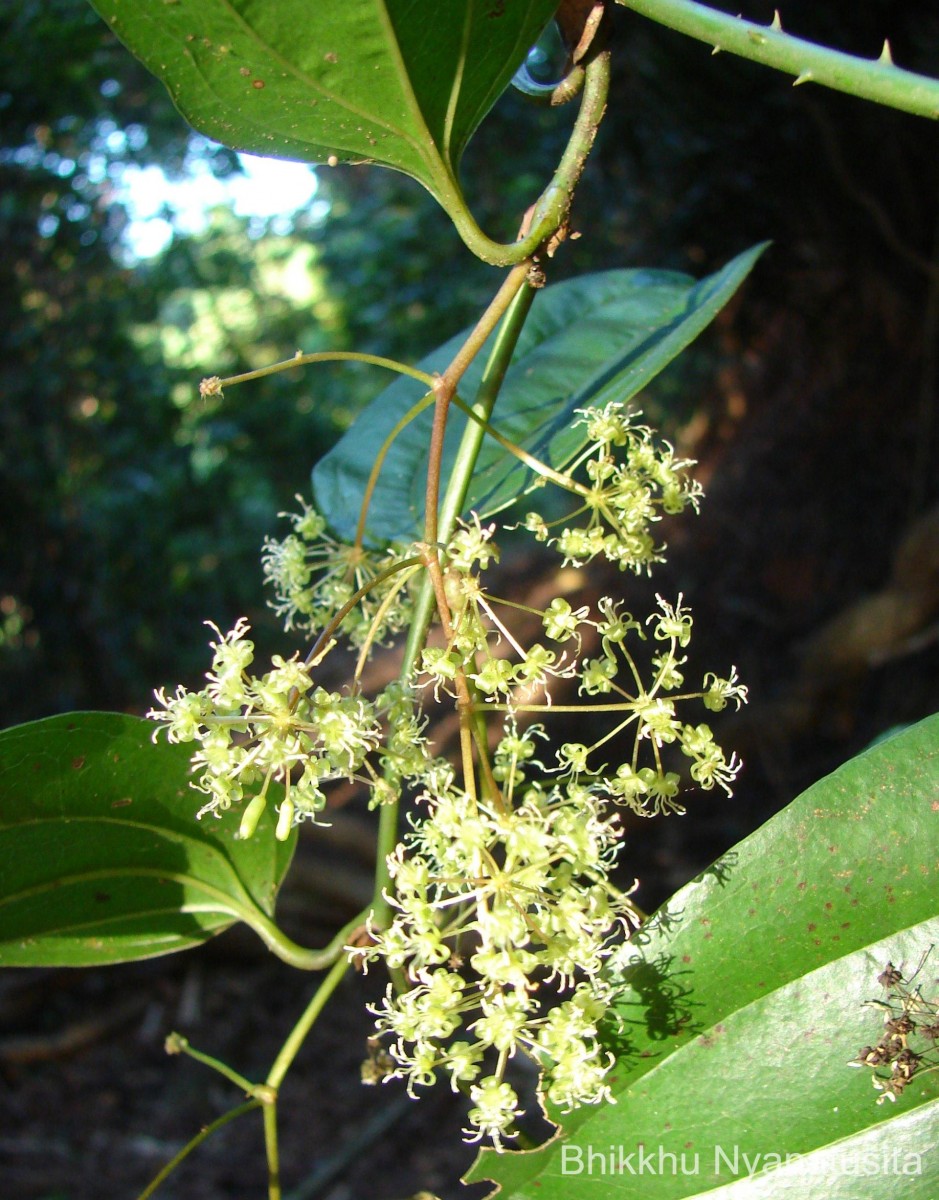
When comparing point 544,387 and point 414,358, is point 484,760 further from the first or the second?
point 414,358

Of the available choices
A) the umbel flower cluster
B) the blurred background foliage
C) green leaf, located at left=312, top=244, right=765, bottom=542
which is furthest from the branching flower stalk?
the blurred background foliage

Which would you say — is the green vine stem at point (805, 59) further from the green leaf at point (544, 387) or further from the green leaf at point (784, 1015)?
the green leaf at point (784, 1015)

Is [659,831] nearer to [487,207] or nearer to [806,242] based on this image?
[806,242]

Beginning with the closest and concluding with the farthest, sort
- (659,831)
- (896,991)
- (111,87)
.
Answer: (896,991)
(111,87)
(659,831)

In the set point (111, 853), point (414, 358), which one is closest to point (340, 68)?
point (111, 853)

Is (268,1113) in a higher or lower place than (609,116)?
lower

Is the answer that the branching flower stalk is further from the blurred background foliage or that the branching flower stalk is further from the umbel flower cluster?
the blurred background foliage

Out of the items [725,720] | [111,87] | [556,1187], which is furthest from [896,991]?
[111,87]
